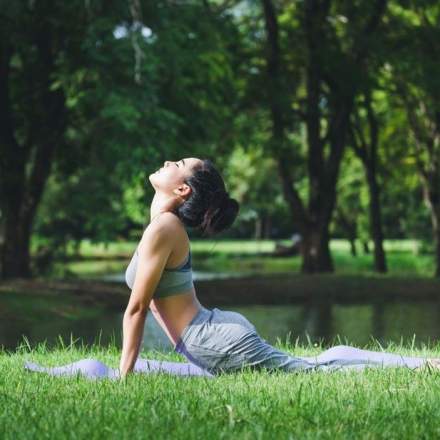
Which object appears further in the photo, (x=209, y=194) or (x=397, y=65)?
(x=397, y=65)

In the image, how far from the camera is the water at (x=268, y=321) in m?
14.6

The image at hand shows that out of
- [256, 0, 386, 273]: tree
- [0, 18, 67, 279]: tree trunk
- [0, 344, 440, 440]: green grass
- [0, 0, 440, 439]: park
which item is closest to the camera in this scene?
[0, 344, 440, 440]: green grass

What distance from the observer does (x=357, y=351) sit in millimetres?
7195

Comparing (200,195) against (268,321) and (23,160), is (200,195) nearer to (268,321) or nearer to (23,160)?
(268,321)

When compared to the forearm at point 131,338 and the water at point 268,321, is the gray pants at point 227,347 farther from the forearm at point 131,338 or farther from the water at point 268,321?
the water at point 268,321

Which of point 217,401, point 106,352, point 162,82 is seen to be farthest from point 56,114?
point 217,401

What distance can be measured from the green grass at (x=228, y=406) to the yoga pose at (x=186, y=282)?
0.80ft

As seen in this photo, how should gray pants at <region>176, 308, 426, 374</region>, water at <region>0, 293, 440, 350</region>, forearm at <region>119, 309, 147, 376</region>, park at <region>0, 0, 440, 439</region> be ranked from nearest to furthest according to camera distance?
park at <region>0, 0, 440, 439</region>
forearm at <region>119, 309, 147, 376</region>
gray pants at <region>176, 308, 426, 374</region>
water at <region>0, 293, 440, 350</region>

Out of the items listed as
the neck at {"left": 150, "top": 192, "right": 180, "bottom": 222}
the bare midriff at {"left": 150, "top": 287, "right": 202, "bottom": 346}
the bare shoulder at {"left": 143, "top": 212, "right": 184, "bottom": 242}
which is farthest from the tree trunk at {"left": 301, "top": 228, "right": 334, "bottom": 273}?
the bare shoulder at {"left": 143, "top": 212, "right": 184, "bottom": 242}

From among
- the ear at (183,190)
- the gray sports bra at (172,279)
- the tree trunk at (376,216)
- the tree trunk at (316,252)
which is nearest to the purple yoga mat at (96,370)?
the gray sports bra at (172,279)

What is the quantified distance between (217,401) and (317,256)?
21.4 meters

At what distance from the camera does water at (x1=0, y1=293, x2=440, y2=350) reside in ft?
48.1

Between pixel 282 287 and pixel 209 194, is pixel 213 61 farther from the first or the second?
pixel 209 194

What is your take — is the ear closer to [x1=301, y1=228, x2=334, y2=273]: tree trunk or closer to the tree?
the tree
